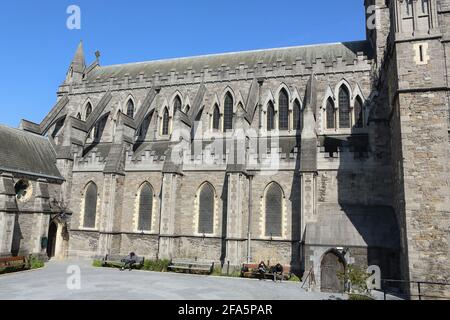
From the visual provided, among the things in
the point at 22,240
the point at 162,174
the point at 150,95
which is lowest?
the point at 22,240

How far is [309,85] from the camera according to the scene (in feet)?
73.3

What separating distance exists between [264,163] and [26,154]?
15.5 metres

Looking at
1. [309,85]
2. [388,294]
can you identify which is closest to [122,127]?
[309,85]

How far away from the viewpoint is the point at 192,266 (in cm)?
1905

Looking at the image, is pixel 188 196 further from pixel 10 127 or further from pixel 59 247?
pixel 10 127

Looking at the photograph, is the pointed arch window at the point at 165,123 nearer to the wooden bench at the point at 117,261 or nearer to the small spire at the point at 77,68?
the wooden bench at the point at 117,261

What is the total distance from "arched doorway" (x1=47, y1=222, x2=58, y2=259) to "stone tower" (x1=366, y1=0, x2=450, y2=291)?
68.1ft

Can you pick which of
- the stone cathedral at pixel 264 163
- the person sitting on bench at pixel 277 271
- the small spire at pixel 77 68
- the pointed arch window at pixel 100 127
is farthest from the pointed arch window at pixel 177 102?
the person sitting on bench at pixel 277 271

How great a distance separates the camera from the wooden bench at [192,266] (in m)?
18.8

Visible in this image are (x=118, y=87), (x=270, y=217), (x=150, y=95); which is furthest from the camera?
(x=118, y=87)

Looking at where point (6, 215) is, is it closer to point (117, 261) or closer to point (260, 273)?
point (117, 261)

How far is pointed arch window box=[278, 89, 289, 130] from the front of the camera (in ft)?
78.9

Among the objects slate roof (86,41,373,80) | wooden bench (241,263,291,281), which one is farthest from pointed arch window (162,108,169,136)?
wooden bench (241,263,291,281)
